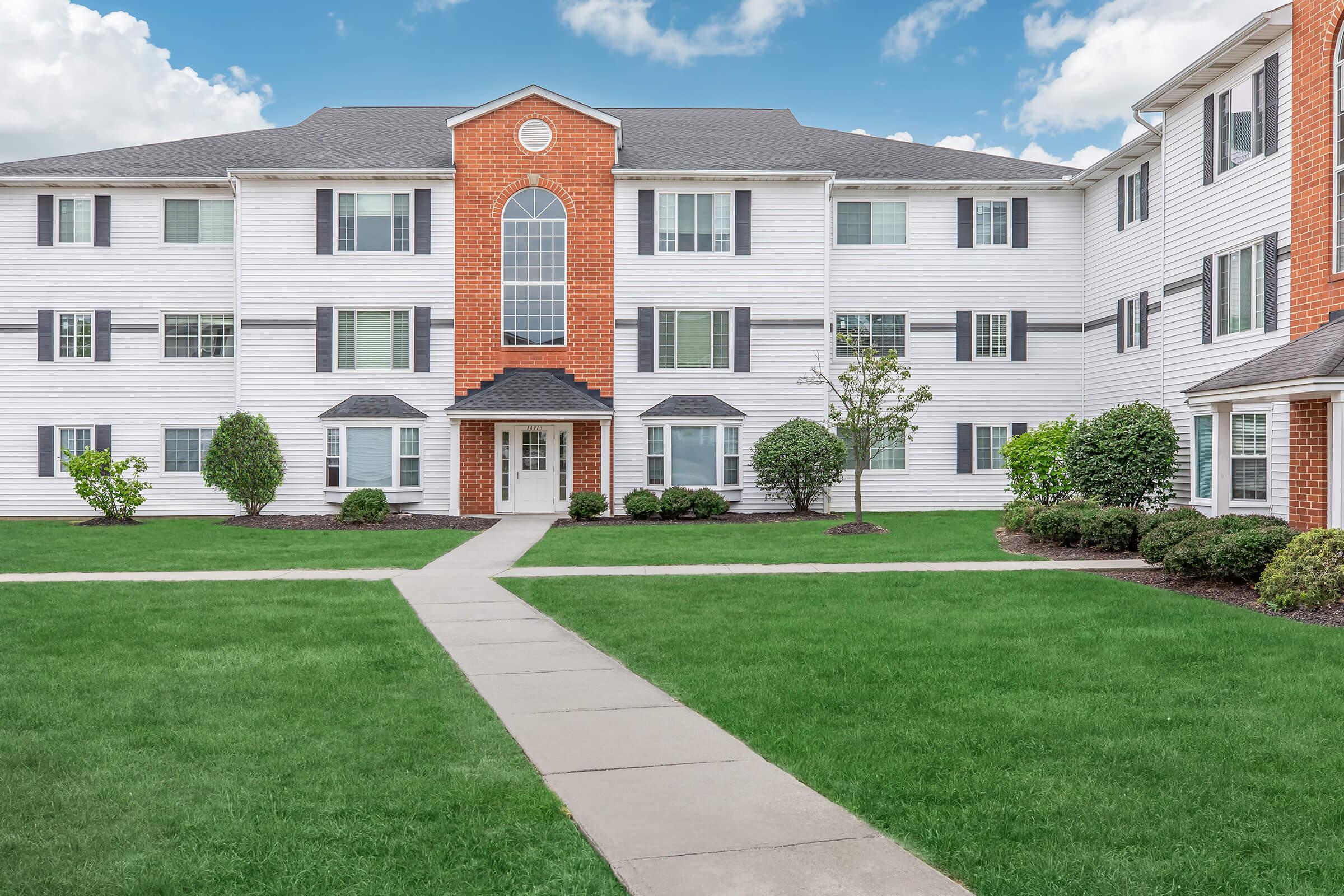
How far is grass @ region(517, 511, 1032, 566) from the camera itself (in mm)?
14977

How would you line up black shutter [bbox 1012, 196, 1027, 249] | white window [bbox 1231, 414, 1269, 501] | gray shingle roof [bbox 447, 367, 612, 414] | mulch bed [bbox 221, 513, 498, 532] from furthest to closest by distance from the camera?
black shutter [bbox 1012, 196, 1027, 249], gray shingle roof [bbox 447, 367, 612, 414], mulch bed [bbox 221, 513, 498, 532], white window [bbox 1231, 414, 1269, 501]

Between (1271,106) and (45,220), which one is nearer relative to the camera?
(1271,106)

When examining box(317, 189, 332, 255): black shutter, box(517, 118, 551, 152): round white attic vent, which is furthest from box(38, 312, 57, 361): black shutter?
box(517, 118, 551, 152): round white attic vent

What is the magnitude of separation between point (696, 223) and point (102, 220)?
1532 cm

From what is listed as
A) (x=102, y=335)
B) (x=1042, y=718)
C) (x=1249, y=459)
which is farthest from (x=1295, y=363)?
(x=102, y=335)

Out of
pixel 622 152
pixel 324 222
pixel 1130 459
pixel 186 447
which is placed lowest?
pixel 1130 459

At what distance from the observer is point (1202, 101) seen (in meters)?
18.5

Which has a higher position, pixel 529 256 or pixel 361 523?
pixel 529 256

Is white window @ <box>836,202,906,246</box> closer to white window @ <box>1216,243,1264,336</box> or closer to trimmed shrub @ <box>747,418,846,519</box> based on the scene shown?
trimmed shrub @ <box>747,418,846,519</box>

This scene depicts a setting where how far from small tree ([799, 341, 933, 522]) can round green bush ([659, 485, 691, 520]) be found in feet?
12.9

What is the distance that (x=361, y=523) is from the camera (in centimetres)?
2244

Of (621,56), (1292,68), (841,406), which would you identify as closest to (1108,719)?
(1292,68)

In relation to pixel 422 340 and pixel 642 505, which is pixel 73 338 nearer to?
pixel 422 340

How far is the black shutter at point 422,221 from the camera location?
24.4 meters
